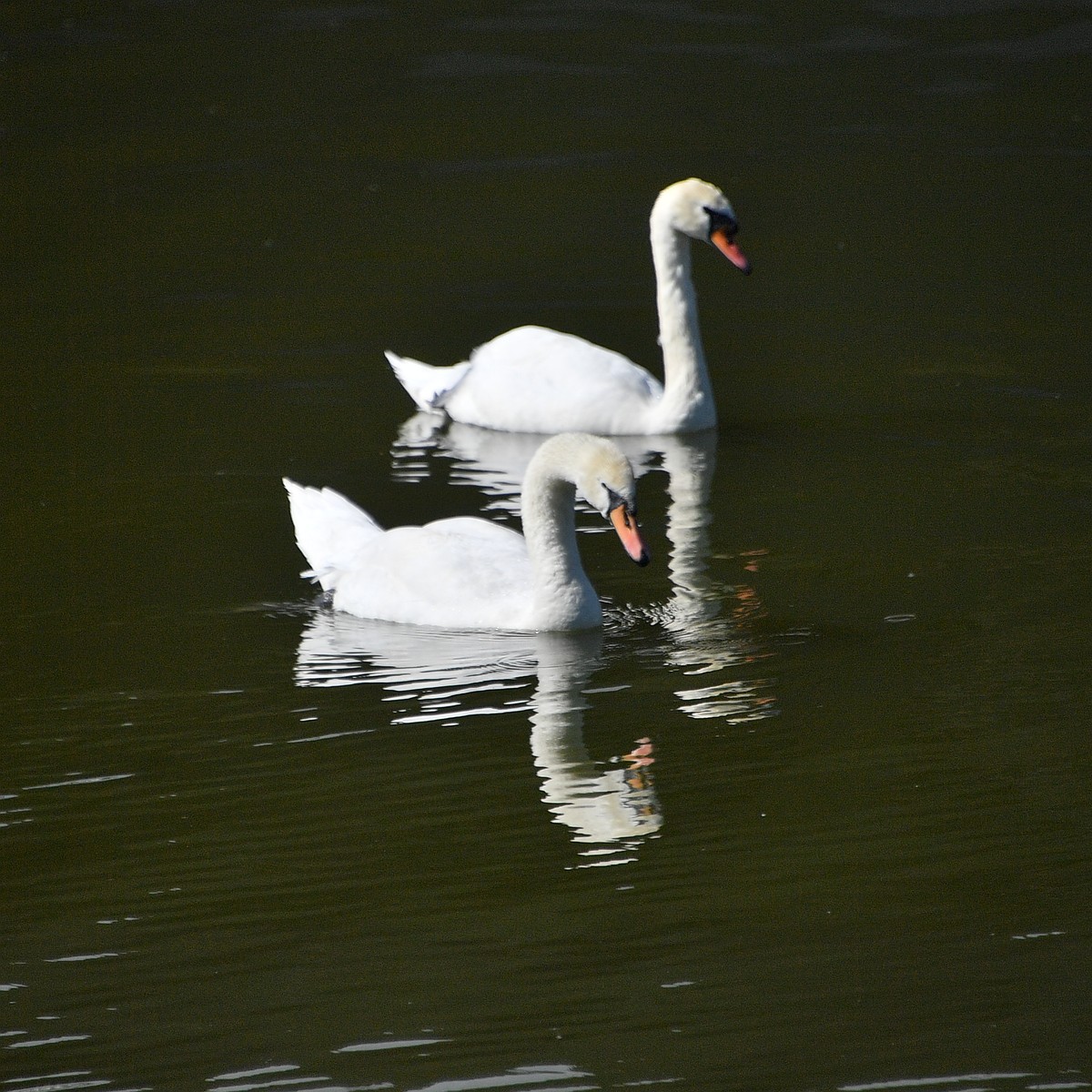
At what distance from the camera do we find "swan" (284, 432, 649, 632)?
24.3 feet

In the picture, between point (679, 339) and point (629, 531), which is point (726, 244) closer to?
point (679, 339)

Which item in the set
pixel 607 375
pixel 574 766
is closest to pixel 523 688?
pixel 574 766

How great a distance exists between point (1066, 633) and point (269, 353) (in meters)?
6.18

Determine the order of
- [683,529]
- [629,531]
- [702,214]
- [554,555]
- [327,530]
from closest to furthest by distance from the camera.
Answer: [629,531] → [554,555] → [327,530] → [683,529] → [702,214]

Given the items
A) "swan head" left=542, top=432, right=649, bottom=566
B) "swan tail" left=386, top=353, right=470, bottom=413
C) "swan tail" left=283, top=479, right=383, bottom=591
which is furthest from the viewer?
"swan tail" left=386, top=353, right=470, bottom=413

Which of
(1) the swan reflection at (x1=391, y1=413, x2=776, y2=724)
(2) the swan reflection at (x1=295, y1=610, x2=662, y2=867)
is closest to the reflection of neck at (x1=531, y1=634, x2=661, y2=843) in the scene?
(2) the swan reflection at (x1=295, y1=610, x2=662, y2=867)

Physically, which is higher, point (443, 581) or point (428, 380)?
point (428, 380)

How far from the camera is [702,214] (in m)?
11.2

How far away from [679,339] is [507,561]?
3446 mm

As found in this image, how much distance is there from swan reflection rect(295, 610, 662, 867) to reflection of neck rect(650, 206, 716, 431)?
3278 mm

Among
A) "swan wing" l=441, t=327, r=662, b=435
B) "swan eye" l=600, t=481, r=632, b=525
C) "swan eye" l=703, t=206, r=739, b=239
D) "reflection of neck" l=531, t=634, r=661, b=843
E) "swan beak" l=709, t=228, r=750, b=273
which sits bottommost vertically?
"reflection of neck" l=531, t=634, r=661, b=843

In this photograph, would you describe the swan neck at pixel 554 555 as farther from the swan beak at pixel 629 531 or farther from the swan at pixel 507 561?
the swan beak at pixel 629 531

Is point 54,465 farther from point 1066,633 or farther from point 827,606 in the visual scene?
point 1066,633

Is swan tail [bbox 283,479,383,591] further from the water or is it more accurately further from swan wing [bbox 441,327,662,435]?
swan wing [bbox 441,327,662,435]
